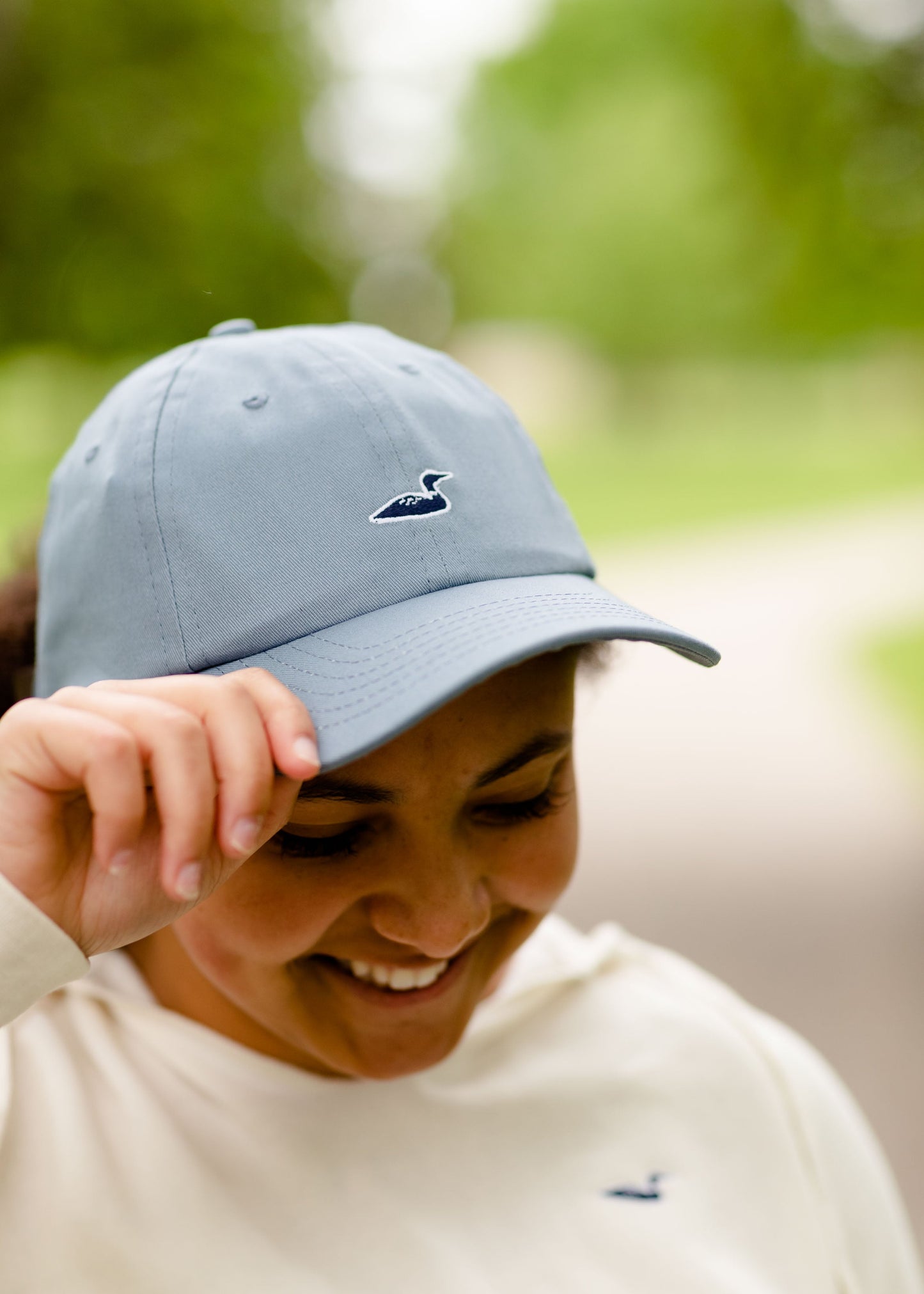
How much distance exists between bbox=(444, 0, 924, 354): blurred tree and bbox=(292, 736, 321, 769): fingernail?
3.51 m

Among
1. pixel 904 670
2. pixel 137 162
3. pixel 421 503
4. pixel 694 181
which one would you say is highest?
pixel 694 181

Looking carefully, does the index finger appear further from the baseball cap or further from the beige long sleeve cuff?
the beige long sleeve cuff

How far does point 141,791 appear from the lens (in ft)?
2.93

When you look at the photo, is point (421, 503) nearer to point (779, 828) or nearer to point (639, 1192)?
point (639, 1192)

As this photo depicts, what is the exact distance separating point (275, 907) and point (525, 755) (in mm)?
256

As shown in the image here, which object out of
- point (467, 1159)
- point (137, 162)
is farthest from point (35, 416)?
point (467, 1159)

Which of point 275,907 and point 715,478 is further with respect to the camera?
point 715,478

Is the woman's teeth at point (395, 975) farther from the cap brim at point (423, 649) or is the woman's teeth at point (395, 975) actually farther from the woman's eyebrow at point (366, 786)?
the cap brim at point (423, 649)

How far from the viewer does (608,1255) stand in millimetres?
1288

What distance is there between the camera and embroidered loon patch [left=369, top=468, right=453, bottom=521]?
3.62ft

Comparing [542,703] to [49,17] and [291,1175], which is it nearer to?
[291,1175]

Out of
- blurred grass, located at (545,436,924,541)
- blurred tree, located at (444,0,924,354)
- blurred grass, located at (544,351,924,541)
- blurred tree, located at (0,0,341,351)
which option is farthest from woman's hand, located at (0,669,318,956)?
blurred grass, located at (544,351,924,541)

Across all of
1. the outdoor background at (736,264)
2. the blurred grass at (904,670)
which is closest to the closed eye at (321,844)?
the outdoor background at (736,264)

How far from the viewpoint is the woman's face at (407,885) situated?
1102 mm
